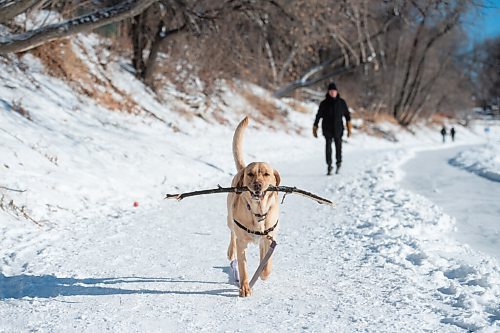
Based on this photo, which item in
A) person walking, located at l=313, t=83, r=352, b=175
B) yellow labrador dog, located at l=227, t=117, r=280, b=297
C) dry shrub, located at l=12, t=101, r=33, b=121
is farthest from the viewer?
person walking, located at l=313, t=83, r=352, b=175

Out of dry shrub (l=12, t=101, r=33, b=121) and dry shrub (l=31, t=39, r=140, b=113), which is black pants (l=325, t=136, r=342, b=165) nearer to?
dry shrub (l=31, t=39, r=140, b=113)

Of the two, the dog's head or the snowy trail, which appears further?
the snowy trail

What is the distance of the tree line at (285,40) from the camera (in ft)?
30.4

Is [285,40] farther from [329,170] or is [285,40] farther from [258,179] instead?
[258,179]

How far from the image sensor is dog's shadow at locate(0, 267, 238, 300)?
382 cm

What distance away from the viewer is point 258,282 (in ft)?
13.8

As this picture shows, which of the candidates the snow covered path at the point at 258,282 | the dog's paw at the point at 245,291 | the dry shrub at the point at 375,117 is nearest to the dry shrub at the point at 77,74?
the snow covered path at the point at 258,282

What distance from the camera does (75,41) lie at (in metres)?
15.0

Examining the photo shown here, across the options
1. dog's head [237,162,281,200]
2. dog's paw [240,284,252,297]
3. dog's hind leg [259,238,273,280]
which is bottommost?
dog's paw [240,284,252,297]

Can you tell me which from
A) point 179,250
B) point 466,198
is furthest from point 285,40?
point 179,250

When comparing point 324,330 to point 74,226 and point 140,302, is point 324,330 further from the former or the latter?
point 74,226

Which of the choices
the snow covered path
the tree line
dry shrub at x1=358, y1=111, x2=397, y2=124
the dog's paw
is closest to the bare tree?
the tree line

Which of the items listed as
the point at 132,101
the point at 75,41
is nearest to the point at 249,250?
the point at 132,101

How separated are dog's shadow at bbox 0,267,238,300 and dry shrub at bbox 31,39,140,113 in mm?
9147
